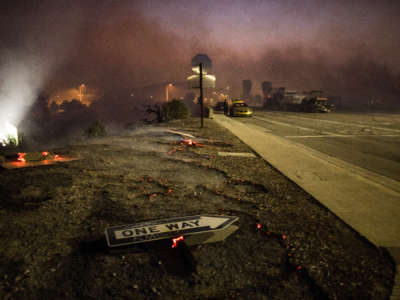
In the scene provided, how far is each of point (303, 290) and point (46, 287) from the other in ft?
7.20

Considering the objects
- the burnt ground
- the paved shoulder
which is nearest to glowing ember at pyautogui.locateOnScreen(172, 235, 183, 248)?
the burnt ground

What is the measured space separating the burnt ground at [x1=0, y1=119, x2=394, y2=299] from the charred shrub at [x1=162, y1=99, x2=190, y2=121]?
17795 mm

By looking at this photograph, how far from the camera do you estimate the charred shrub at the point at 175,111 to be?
22.9 m

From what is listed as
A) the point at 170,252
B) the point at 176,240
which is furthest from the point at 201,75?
the point at 170,252

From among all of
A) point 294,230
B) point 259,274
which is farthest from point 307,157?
point 259,274

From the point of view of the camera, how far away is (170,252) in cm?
271

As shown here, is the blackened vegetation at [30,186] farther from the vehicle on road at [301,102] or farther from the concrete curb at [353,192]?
the vehicle on road at [301,102]

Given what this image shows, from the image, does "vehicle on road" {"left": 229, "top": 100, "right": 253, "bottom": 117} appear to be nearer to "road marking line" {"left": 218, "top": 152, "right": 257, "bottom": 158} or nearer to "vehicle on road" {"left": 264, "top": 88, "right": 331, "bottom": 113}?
"vehicle on road" {"left": 264, "top": 88, "right": 331, "bottom": 113}

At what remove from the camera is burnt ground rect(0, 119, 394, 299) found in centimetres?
219

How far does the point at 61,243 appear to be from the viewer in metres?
2.83

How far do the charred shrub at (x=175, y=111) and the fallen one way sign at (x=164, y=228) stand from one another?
1998 centimetres

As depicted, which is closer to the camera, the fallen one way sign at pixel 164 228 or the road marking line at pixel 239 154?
the fallen one way sign at pixel 164 228

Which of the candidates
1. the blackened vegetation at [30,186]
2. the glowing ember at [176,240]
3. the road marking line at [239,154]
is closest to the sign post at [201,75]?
the road marking line at [239,154]

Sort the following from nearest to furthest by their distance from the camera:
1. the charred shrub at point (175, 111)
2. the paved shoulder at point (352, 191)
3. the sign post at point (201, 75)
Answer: the paved shoulder at point (352, 191) → the sign post at point (201, 75) → the charred shrub at point (175, 111)
